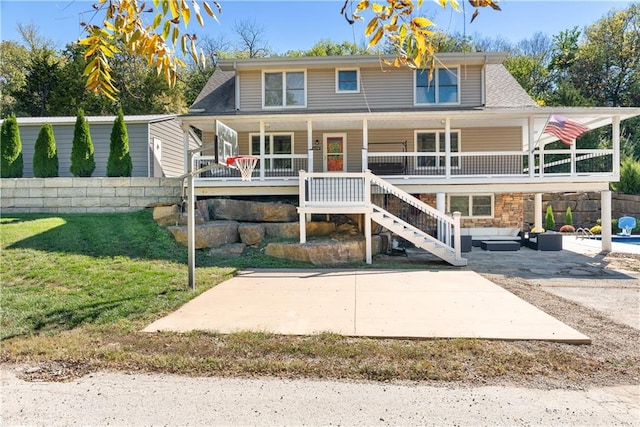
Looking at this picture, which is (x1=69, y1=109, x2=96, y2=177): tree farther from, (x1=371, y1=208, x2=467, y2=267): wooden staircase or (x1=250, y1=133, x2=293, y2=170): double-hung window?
(x1=371, y1=208, x2=467, y2=267): wooden staircase

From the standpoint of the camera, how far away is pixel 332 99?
48.4ft

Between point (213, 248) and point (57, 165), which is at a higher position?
point (57, 165)

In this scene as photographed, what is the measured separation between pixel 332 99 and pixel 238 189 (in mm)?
5330

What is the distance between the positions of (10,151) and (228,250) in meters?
10.2

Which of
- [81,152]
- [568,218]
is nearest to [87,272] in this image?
[81,152]

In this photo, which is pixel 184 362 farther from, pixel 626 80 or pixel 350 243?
pixel 626 80

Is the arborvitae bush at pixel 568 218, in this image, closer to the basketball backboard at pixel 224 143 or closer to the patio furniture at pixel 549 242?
the patio furniture at pixel 549 242

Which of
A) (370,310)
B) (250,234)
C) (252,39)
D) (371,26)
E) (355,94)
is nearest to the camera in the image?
(371,26)

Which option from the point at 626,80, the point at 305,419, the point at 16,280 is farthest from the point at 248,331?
the point at 626,80

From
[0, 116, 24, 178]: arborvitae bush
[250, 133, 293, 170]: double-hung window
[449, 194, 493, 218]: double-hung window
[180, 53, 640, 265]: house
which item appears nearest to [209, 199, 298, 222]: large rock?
[180, 53, 640, 265]: house

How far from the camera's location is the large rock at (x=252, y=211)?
11688 millimetres

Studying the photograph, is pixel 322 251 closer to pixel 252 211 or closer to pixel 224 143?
pixel 252 211

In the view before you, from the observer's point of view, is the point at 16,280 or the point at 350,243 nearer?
the point at 16,280

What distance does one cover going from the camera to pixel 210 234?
34.2 ft
